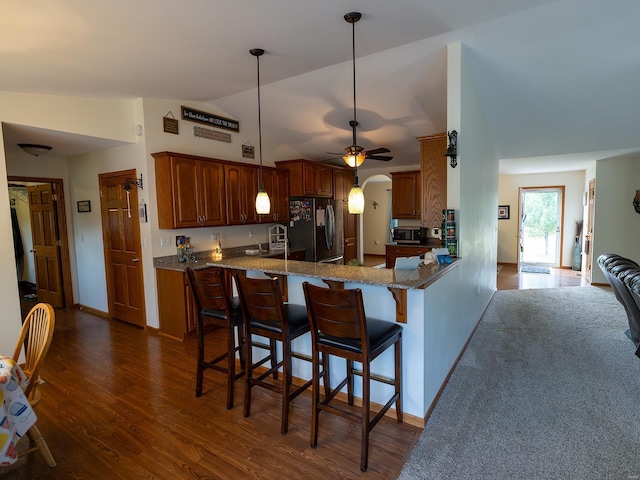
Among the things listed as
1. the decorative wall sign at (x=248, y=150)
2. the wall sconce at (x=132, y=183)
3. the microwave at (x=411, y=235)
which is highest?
the decorative wall sign at (x=248, y=150)

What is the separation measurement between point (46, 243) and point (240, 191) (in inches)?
125

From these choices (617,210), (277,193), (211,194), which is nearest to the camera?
(211,194)

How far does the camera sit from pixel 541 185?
26.2 feet

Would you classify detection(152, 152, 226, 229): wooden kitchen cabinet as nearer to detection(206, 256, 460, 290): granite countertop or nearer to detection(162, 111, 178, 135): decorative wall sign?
detection(162, 111, 178, 135): decorative wall sign

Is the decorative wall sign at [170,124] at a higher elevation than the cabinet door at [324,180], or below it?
higher

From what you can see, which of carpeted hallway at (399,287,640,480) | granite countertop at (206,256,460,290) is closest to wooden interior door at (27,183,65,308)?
granite countertop at (206,256,460,290)

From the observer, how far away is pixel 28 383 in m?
1.88

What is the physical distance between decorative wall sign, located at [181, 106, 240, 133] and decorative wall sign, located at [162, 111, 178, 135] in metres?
0.15

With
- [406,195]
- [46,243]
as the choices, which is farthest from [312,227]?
[46,243]

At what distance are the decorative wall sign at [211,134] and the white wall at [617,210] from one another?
625cm

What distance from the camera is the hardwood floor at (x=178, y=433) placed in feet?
6.37

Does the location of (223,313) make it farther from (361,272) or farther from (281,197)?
(281,197)

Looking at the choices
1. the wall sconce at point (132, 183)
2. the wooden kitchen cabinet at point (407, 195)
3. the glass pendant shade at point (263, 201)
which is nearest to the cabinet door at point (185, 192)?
the wall sconce at point (132, 183)

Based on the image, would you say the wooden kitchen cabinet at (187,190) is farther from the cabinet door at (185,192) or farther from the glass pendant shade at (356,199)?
the glass pendant shade at (356,199)
